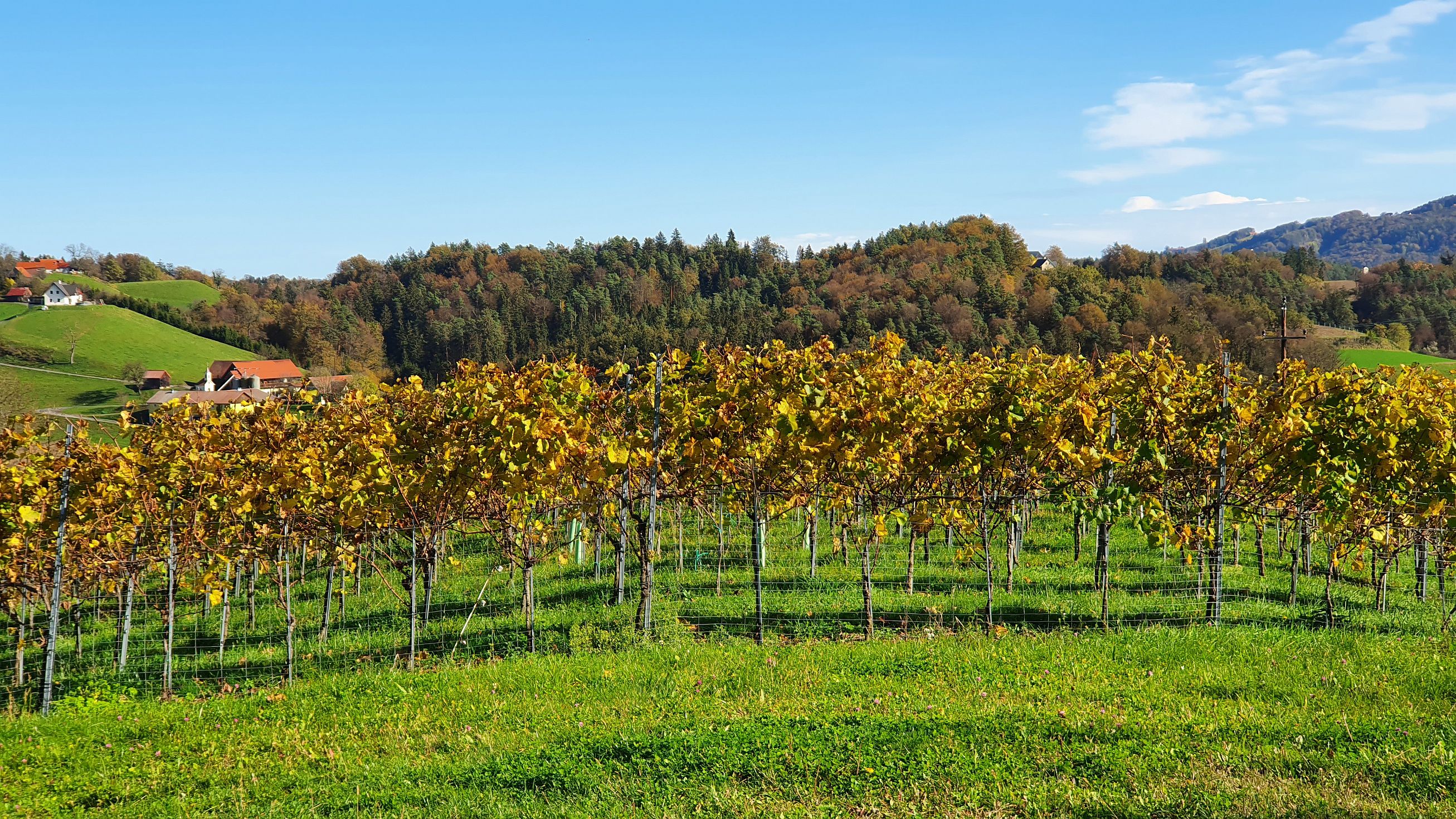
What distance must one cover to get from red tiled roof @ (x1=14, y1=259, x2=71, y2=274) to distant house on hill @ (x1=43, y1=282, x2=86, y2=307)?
2411 centimetres

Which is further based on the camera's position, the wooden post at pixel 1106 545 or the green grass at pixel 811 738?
the wooden post at pixel 1106 545

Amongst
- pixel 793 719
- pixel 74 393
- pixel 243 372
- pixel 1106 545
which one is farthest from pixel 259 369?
pixel 793 719

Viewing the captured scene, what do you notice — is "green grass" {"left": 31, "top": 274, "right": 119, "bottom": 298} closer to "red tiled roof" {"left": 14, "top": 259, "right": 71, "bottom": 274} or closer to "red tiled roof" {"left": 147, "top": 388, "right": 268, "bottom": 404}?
"red tiled roof" {"left": 14, "top": 259, "right": 71, "bottom": 274}

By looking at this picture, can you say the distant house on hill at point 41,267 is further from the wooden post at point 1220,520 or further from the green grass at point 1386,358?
the green grass at point 1386,358

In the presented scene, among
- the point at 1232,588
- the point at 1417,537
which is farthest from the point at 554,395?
the point at 1417,537

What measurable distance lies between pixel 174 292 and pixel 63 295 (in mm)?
16152

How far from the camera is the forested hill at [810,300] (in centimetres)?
6116

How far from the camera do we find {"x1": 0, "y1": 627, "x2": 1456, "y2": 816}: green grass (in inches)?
189

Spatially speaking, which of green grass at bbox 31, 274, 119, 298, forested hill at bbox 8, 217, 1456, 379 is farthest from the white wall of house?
forested hill at bbox 8, 217, 1456, 379

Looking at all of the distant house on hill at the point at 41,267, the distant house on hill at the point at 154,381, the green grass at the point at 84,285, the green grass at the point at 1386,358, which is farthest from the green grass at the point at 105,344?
the green grass at the point at 1386,358

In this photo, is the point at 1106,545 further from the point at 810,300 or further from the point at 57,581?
the point at 810,300

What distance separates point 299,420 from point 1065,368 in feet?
32.3

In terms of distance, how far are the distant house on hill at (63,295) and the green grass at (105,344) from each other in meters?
5.85

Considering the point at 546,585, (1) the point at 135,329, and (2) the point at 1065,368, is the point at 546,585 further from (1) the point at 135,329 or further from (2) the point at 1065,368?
(1) the point at 135,329
